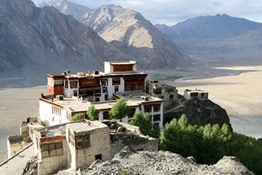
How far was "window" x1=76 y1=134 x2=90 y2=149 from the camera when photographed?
65.6ft

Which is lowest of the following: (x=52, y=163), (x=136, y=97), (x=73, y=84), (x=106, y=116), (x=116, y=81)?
(x=52, y=163)

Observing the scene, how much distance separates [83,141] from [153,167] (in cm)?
621

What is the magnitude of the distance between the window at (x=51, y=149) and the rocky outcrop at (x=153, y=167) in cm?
490

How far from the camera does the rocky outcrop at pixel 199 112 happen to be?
160 feet

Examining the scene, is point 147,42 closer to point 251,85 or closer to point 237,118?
point 251,85

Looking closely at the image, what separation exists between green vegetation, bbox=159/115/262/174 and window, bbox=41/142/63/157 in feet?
36.9

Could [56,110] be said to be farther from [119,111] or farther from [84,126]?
[84,126]

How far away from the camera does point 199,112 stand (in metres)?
50.7

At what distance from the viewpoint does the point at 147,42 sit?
199375 millimetres

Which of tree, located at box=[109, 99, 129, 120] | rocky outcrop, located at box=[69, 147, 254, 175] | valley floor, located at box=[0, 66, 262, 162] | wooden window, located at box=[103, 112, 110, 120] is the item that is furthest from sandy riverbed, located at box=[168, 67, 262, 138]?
rocky outcrop, located at box=[69, 147, 254, 175]

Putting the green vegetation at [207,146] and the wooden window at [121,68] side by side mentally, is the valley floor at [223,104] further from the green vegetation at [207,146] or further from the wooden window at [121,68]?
the green vegetation at [207,146]

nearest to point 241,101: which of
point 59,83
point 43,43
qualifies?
point 59,83

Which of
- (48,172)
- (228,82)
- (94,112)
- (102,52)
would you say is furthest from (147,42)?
(48,172)

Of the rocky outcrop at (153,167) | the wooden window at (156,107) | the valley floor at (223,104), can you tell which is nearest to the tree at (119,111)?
the wooden window at (156,107)
